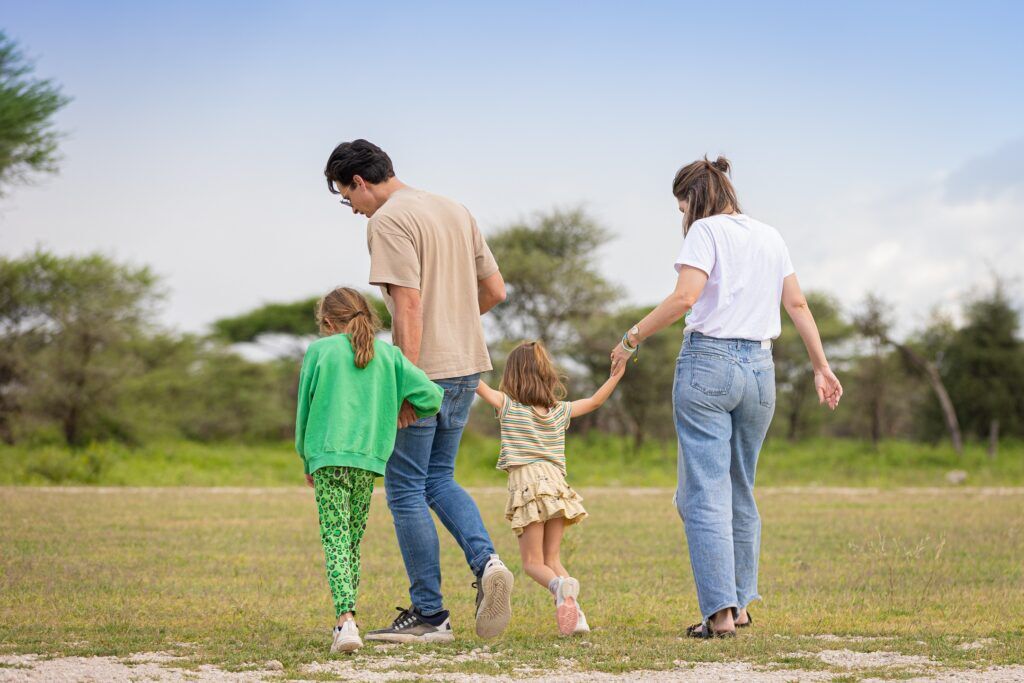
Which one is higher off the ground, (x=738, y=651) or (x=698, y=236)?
(x=698, y=236)

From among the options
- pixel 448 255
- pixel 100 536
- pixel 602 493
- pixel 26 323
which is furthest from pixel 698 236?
pixel 26 323

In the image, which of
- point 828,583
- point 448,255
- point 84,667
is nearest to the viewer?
point 84,667

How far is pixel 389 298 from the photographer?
4.63m

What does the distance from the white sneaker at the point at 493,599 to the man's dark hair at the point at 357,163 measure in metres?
1.61

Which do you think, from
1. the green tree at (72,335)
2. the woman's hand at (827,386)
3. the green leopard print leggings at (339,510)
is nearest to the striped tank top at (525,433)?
the green leopard print leggings at (339,510)

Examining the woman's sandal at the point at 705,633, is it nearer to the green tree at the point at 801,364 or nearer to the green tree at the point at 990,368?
the green tree at the point at 990,368

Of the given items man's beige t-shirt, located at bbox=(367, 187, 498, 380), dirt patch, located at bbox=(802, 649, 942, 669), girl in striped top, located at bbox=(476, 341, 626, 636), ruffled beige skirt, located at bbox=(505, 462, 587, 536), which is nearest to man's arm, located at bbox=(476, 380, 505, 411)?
girl in striped top, located at bbox=(476, 341, 626, 636)

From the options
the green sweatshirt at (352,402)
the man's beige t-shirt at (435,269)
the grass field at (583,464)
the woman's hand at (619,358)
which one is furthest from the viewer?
the grass field at (583,464)

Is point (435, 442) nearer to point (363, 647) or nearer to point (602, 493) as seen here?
point (363, 647)

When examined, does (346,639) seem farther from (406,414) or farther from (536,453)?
(536,453)

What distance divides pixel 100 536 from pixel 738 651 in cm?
647

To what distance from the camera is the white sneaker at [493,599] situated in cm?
454

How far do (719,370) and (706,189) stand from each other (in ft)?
2.61

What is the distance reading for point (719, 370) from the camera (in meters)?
4.71
